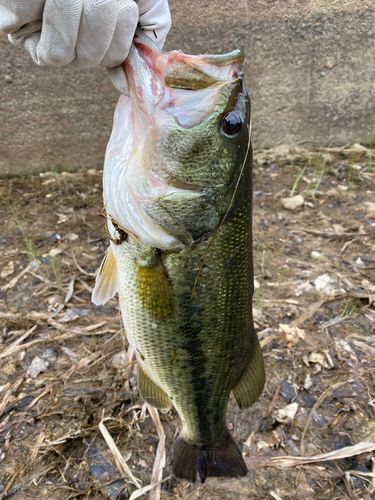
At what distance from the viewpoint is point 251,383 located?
62.4 inches

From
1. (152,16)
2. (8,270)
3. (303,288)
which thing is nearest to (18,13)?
(152,16)

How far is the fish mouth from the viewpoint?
1.10 m

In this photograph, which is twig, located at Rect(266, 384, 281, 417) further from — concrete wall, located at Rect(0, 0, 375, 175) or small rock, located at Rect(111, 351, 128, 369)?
concrete wall, located at Rect(0, 0, 375, 175)

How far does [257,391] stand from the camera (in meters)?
1.59

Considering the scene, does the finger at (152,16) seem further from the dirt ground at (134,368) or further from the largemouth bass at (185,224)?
the dirt ground at (134,368)

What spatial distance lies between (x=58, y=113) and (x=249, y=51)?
2296mm

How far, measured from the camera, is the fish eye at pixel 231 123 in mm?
1182

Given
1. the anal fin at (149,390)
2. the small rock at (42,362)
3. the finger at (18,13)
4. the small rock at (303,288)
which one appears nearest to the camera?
the finger at (18,13)

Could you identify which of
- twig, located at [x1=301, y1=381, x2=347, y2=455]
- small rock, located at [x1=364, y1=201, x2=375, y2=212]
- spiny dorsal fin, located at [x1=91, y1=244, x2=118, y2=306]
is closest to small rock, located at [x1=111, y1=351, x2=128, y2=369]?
spiny dorsal fin, located at [x1=91, y1=244, x2=118, y2=306]

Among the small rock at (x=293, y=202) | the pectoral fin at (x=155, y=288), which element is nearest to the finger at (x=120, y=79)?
the pectoral fin at (x=155, y=288)

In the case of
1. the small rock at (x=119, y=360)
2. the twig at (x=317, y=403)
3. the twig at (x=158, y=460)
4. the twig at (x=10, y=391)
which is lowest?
the twig at (x=317, y=403)

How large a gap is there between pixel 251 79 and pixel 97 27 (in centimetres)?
346

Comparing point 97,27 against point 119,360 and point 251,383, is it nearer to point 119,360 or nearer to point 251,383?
point 251,383

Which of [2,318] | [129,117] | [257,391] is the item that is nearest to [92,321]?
[2,318]
